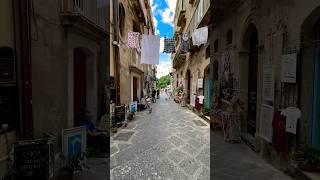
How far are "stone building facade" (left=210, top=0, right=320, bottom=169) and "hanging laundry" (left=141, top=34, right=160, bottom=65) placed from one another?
24.3 feet

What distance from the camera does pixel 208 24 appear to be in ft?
45.5

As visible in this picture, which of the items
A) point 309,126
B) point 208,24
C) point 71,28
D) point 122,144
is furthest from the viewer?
point 208,24

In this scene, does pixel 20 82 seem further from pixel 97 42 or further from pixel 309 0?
pixel 309 0

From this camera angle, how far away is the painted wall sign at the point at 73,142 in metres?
5.16

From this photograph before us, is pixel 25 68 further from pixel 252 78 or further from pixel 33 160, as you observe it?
pixel 252 78

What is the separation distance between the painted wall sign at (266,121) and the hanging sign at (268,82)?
0.85ft

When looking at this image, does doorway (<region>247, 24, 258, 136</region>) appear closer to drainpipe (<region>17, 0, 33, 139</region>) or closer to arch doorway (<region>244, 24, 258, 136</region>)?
arch doorway (<region>244, 24, 258, 136</region>)

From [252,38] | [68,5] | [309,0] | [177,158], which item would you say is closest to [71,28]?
[68,5]

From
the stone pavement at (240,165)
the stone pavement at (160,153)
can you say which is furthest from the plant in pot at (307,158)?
the stone pavement at (160,153)

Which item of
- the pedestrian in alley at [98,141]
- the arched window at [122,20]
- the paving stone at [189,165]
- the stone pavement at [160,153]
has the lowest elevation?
the stone pavement at [160,153]

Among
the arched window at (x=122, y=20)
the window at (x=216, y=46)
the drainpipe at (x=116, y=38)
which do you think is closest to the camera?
the drainpipe at (x=116, y=38)

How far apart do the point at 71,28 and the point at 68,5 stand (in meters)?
0.60

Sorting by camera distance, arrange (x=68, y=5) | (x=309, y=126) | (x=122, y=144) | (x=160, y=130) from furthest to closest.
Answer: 1. (x=160, y=130)
2. (x=122, y=144)
3. (x=68, y=5)
4. (x=309, y=126)

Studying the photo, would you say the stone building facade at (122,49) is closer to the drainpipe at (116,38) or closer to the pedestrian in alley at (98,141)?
the drainpipe at (116,38)
